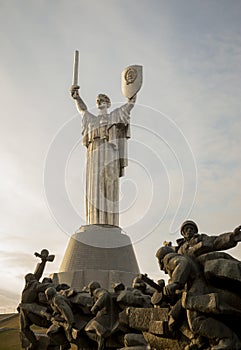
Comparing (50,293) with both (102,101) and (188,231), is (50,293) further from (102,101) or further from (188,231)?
(102,101)

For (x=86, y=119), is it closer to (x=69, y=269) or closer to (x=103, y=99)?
(x=103, y=99)

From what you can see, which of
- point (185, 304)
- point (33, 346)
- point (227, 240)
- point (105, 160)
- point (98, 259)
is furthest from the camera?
point (105, 160)

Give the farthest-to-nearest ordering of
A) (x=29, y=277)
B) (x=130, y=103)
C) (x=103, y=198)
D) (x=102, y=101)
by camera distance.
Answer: (x=102, y=101), (x=130, y=103), (x=103, y=198), (x=29, y=277)

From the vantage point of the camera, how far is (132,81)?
49.6 ft

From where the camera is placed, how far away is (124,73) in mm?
15562

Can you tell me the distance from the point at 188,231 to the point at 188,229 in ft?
0.11

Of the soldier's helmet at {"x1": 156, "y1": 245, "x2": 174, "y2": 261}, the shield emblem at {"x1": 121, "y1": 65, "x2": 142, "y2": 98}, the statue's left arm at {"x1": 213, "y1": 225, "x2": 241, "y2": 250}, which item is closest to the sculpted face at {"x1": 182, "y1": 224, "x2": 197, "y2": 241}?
the soldier's helmet at {"x1": 156, "y1": 245, "x2": 174, "y2": 261}

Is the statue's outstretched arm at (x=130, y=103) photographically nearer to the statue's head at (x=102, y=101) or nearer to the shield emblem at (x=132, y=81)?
the shield emblem at (x=132, y=81)

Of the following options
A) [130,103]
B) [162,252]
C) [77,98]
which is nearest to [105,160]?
[130,103]

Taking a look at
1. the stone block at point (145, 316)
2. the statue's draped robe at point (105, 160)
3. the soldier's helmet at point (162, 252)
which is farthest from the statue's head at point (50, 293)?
the statue's draped robe at point (105, 160)

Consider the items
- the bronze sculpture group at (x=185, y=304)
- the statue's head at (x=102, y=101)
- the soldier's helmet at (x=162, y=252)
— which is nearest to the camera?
the bronze sculpture group at (x=185, y=304)

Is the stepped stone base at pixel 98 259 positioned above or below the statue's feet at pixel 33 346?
above

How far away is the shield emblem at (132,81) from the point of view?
49.4ft

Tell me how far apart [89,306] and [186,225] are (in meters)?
3.63
